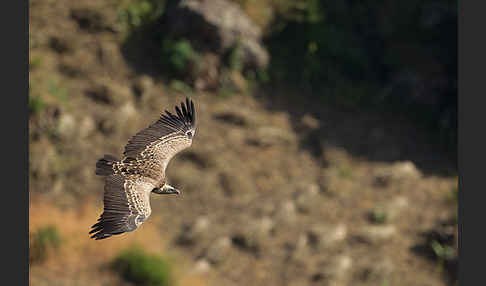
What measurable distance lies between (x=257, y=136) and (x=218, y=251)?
10.7 ft

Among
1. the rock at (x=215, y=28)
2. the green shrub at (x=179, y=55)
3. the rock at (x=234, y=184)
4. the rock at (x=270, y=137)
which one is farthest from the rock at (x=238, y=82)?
the rock at (x=234, y=184)

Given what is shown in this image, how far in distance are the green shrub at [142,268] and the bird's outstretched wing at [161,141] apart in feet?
12.8

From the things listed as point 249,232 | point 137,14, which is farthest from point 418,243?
point 137,14

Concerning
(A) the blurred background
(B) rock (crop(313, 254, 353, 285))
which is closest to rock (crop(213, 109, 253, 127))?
(A) the blurred background

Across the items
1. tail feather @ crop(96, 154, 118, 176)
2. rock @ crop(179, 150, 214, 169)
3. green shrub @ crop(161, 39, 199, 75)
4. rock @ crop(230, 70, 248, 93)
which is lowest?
tail feather @ crop(96, 154, 118, 176)

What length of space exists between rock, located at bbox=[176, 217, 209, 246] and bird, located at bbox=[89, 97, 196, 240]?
4307 mm

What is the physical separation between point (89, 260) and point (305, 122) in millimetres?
6067

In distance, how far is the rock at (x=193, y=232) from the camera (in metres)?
11.2

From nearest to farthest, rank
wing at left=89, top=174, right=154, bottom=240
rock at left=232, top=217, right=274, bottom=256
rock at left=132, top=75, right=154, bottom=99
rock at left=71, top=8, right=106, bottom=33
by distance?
wing at left=89, top=174, right=154, bottom=240
rock at left=232, top=217, right=274, bottom=256
rock at left=132, top=75, right=154, bottom=99
rock at left=71, top=8, right=106, bottom=33

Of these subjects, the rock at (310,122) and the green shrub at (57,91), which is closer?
the green shrub at (57,91)

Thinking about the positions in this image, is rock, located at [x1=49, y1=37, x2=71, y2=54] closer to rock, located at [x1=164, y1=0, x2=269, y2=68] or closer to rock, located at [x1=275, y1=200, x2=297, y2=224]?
rock, located at [x1=164, y1=0, x2=269, y2=68]

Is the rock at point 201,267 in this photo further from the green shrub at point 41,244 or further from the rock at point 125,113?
the rock at point 125,113

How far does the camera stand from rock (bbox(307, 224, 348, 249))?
11805 mm

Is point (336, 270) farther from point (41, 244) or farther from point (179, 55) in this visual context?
point (179, 55)
